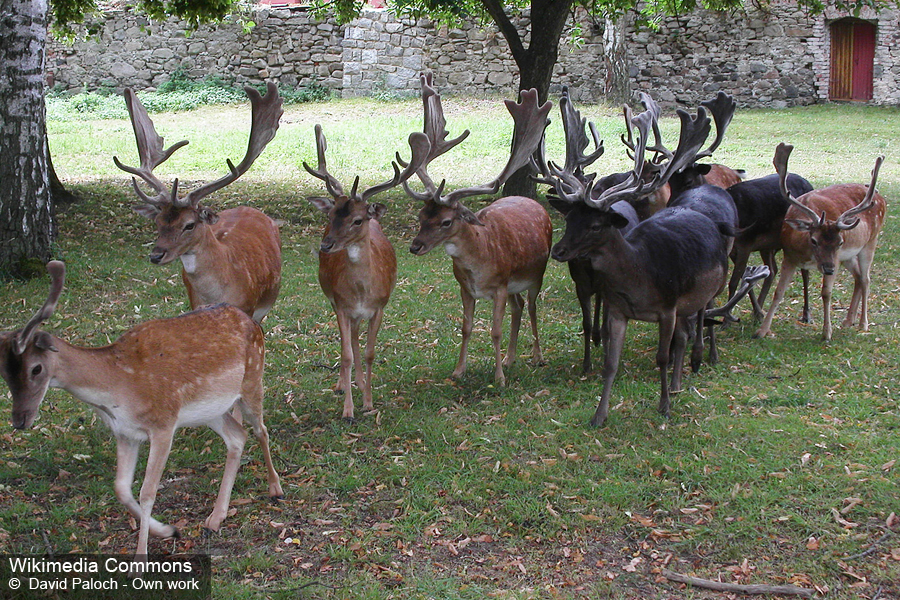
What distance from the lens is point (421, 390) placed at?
684 centimetres

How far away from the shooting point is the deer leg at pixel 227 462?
4715mm

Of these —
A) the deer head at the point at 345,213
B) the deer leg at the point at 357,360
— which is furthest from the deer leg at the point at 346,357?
the deer head at the point at 345,213

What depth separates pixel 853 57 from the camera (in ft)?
84.2

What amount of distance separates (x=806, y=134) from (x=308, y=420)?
17.5 meters

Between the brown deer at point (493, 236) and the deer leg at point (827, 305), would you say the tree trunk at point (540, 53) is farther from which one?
the deer leg at point (827, 305)

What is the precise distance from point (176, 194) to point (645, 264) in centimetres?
324

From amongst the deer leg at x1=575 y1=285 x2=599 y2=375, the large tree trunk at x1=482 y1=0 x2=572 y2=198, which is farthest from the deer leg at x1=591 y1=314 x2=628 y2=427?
the large tree trunk at x1=482 y1=0 x2=572 y2=198

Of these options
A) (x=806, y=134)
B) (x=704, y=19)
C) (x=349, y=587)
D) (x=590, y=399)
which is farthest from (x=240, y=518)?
(x=704, y=19)

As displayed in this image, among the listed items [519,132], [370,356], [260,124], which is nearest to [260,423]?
[370,356]

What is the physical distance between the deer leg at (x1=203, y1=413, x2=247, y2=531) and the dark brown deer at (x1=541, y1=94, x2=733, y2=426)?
2.42 m

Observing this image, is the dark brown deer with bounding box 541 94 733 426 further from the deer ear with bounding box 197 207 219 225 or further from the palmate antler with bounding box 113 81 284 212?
the deer ear with bounding box 197 207 219 225

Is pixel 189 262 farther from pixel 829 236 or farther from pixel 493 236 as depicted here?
pixel 829 236

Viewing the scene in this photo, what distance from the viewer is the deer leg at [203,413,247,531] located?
471 cm

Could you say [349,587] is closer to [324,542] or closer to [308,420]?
[324,542]
